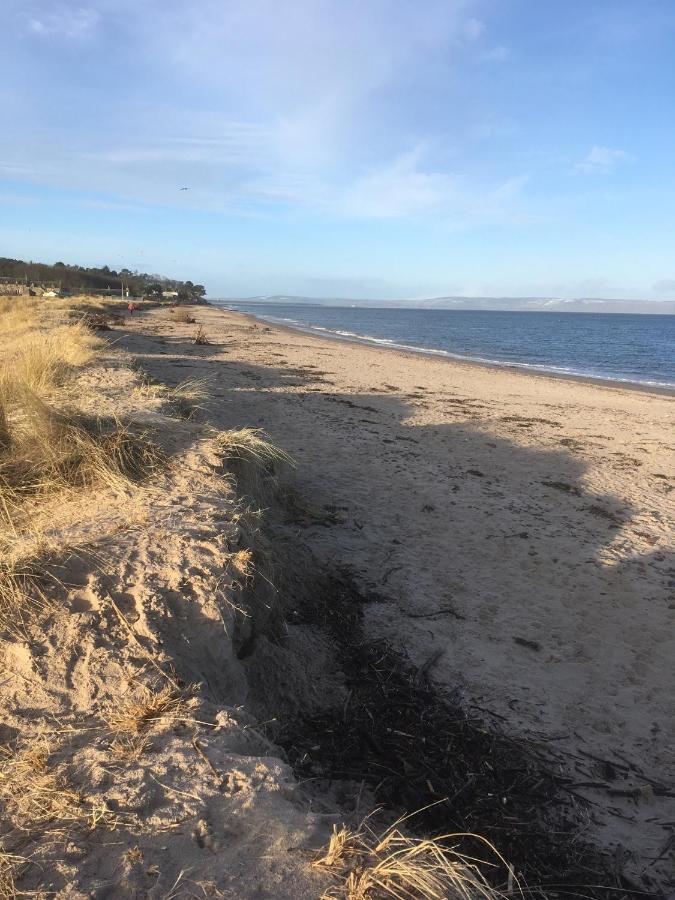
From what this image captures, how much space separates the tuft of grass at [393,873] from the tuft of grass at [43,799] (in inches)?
27.2

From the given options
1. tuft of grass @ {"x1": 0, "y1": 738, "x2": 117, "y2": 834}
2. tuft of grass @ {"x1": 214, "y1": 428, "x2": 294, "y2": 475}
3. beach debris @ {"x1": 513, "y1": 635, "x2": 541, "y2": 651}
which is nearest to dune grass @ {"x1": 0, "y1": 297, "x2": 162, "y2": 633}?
tuft of grass @ {"x1": 214, "y1": 428, "x2": 294, "y2": 475}

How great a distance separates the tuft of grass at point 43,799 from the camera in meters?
1.73

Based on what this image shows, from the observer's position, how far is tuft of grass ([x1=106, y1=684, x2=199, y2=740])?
2146 mm

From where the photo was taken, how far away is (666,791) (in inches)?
118

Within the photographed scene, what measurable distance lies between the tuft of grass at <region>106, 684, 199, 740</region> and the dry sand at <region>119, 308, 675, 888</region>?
1.91 meters

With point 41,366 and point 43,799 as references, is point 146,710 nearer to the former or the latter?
point 43,799

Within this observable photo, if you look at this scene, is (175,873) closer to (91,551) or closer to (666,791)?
(91,551)

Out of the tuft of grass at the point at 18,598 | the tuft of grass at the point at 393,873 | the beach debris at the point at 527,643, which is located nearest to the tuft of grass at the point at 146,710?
the tuft of grass at the point at 18,598

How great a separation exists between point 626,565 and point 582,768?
2.85 metres

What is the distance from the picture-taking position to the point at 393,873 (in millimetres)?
1607

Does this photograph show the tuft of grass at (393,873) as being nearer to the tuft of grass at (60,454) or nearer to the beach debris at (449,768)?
the beach debris at (449,768)

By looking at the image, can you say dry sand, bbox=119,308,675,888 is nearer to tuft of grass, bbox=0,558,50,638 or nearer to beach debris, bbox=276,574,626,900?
beach debris, bbox=276,574,626,900

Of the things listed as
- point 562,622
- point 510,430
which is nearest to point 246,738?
point 562,622

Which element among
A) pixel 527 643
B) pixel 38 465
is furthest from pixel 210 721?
pixel 527 643
